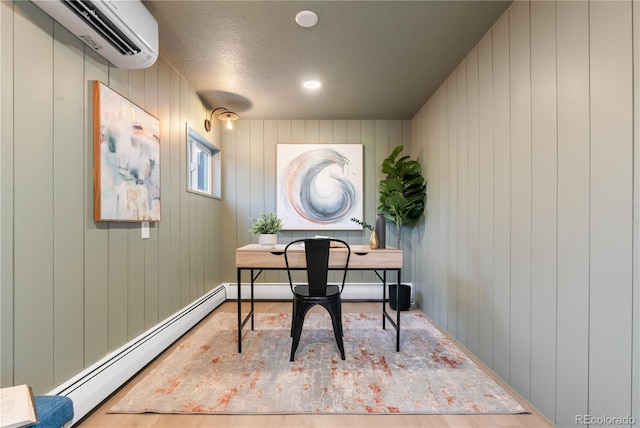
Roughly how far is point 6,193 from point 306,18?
5.91 ft

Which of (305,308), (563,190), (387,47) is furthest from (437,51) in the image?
→ (305,308)

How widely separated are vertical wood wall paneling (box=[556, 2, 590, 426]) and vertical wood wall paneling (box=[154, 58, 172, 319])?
2602 millimetres

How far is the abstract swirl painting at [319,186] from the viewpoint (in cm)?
357

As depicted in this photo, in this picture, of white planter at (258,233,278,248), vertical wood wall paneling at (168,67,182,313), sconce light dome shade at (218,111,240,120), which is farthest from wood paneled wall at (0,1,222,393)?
sconce light dome shade at (218,111,240,120)

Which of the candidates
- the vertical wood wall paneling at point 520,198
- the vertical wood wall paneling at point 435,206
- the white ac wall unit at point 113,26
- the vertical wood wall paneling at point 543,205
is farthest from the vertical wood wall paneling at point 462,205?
the white ac wall unit at point 113,26

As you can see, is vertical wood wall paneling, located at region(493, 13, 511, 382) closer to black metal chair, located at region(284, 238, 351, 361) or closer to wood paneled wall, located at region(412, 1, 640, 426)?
wood paneled wall, located at region(412, 1, 640, 426)

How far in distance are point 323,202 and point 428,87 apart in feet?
5.74

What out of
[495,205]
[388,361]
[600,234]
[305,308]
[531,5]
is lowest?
[388,361]

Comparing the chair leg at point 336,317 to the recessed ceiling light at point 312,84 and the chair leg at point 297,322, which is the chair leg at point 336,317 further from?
the recessed ceiling light at point 312,84

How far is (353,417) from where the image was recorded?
1.44 meters

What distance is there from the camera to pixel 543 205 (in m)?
1.42

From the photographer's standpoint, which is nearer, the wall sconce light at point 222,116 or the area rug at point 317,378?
the area rug at point 317,378

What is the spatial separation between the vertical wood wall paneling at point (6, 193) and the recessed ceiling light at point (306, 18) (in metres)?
1.37

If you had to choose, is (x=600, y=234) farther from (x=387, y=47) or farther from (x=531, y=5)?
(x=387, y=47)
